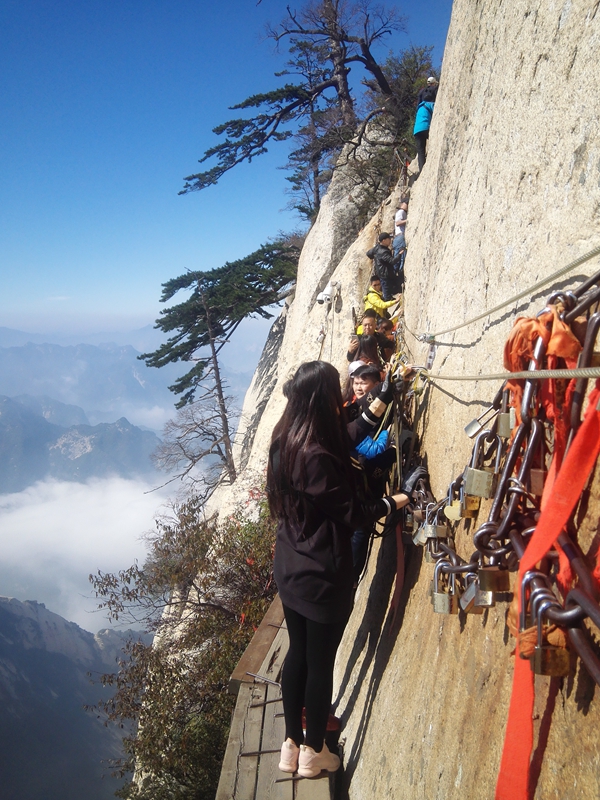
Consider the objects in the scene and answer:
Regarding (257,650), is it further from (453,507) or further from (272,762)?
(453,507)

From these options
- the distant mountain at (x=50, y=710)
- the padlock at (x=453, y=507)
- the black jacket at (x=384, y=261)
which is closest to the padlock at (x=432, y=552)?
the padlock at (x=453, y=507)

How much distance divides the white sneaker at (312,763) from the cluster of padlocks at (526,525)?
59.0 inches

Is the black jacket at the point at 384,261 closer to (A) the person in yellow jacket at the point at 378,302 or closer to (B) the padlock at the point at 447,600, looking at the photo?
(A) the person in yellow jacket at the point at 378,302

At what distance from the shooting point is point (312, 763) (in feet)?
9.25

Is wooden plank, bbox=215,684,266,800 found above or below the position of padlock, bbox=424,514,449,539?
below

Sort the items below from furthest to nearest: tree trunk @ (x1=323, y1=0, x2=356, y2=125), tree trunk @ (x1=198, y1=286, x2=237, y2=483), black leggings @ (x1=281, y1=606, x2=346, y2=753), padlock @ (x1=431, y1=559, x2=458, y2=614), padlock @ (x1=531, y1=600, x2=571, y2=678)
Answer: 1. tree trunk @ (x1=198, y1=286, x2=237, y2=483)
2. tree trunk @ (x1=323, y1=0, x2=356, y2=125)
3. black leggings @ (x1=281, y1=606, x2=346, y2=753)
4. padlock @ (x1=431, y1=559, x2=458, y2=614)
5. padlock @ (x1=531, y1=600, x2=571, y2=678)

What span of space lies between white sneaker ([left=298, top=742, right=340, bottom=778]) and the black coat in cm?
87

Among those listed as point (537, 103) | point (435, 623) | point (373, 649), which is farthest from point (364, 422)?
point (537, 103)

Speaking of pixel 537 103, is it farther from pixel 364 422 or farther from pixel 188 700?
pixel 188 700

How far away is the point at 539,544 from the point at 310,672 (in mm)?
1736

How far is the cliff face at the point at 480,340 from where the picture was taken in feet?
5.43

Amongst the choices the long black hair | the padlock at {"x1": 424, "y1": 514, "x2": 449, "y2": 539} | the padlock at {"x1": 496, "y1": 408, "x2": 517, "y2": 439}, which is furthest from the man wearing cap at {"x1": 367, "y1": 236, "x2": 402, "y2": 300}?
the padlock at {"x1": 496, "y1": 408, "x2": 517, "y2": 439}

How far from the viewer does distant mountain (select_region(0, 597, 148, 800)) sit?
210ft

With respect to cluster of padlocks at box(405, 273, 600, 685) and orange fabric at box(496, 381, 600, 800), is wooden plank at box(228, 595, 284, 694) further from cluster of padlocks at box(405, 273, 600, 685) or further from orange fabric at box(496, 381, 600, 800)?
orange fabric at box(496, 381, 600, 800)
